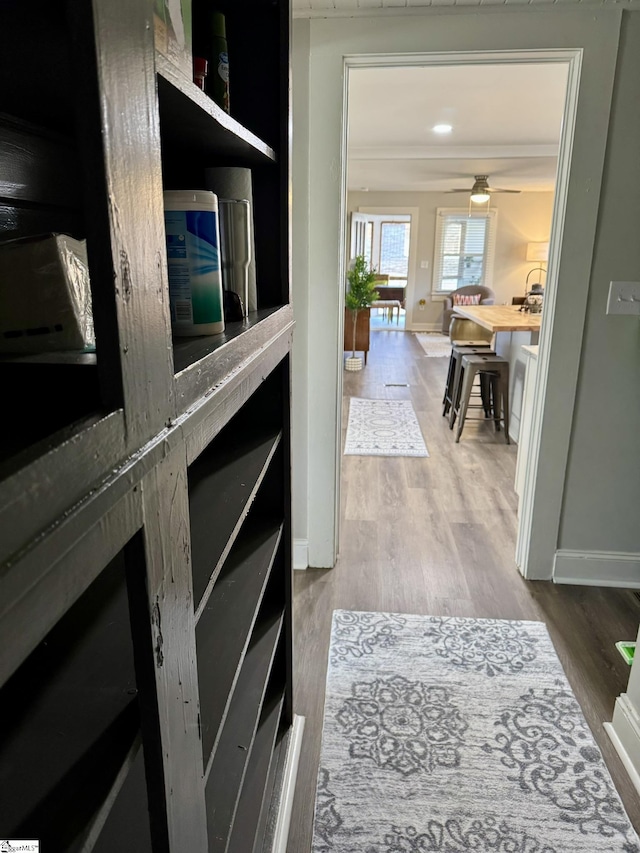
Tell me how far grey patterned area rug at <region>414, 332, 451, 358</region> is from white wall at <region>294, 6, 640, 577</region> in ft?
18.7

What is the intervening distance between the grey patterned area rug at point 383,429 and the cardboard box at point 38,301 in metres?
3.66

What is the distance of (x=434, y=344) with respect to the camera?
29.9 ft

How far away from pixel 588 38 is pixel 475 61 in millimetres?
395

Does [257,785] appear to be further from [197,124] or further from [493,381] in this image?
[493,381]

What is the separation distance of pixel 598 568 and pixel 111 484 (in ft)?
8.58

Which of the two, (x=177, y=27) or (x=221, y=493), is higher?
(x=177, y=27)

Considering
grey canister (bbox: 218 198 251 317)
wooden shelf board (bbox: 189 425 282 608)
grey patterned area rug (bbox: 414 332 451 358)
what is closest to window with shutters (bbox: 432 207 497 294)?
grey patterned area rug (bbox: 414 332 451 358)

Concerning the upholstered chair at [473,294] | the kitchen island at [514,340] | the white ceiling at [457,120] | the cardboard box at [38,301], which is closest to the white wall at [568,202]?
the white ceiling at [457,120]

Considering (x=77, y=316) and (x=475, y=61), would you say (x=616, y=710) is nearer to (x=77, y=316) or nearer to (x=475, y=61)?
(x=77, y=316)

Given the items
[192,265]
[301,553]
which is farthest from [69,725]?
[301,553]

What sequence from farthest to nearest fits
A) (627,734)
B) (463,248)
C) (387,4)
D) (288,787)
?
(463,248), (387,4), (627,734), (288,787)

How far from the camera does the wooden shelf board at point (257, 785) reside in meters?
1.16

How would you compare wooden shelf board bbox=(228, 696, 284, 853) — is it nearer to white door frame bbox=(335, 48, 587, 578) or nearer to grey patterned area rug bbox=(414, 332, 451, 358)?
white door frame bbox=(335, 48, 587, 578)

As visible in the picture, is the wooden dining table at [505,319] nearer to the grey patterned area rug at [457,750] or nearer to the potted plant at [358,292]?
the potted plant at [358,292]
